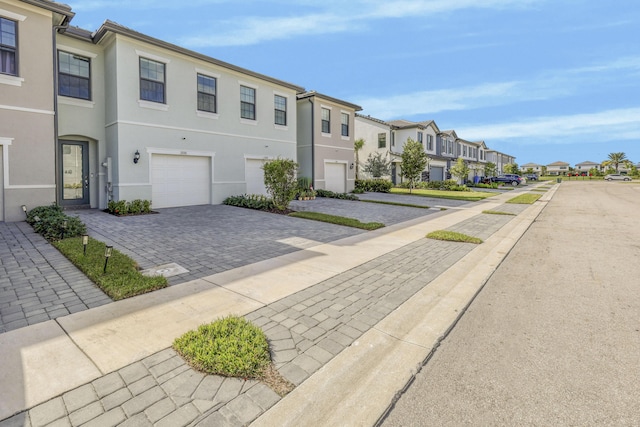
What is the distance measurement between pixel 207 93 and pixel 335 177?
37.0 ft

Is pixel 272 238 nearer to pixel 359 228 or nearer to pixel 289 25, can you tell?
pixel 359 228

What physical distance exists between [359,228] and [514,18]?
12481 mm

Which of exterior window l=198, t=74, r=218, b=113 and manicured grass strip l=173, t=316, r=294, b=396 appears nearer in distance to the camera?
manicured grass strip l=173, t=316, r=294, b=396

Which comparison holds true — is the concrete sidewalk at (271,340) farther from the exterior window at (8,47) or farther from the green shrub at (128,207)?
the exterior window at (8,47)

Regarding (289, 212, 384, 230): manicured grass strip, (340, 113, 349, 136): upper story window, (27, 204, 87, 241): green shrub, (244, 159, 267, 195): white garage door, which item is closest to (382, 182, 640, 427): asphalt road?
(289, 212, 384, 230): manicured grass strip

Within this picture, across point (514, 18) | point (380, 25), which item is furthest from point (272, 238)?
point (514, 18)

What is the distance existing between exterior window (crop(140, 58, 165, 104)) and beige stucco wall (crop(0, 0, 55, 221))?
118 inches

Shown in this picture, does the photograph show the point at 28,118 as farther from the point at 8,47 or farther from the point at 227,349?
the point at 227,349

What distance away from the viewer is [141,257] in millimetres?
6656

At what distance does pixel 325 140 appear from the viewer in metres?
22.7

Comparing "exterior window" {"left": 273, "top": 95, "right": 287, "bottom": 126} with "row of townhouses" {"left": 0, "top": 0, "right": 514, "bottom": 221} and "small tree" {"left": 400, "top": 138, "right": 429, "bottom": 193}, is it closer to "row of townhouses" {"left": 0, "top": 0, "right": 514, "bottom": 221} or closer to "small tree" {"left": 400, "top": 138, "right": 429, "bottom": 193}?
"row of townhouses" {"left": 0, "top": 0, "right": 514, "bottom": 221}

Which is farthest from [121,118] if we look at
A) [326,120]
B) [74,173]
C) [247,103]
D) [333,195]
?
[326,120]

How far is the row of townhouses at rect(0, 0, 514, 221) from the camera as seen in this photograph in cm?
1019

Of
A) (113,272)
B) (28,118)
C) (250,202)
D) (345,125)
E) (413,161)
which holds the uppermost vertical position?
(345,125)
